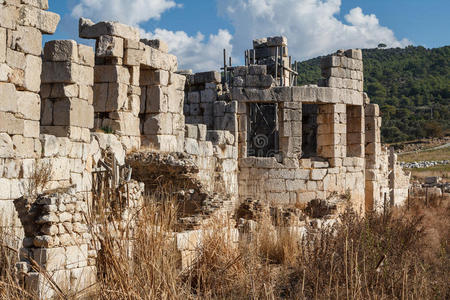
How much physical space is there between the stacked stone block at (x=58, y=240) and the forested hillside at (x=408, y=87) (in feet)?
135

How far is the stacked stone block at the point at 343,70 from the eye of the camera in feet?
51.4

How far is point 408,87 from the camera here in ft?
193

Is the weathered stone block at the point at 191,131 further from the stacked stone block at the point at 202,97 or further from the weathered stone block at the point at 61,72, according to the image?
the weathered stone block at the point at 61,72

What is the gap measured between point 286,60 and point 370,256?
1231 centimetres

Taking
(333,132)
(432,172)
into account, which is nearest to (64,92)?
(333,132)

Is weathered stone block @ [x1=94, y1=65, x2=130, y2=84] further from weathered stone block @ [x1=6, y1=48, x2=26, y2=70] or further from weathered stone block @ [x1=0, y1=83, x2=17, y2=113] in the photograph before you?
weathered stone block @ [x1=0, y1=83, x2=17, y2=113]

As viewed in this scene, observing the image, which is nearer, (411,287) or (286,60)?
(411,287)

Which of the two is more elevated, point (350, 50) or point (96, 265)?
point (350, 50)

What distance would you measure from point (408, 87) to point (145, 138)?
5084 centimetres

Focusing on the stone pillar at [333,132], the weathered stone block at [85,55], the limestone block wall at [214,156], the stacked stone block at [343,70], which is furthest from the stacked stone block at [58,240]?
the stacked stone block at [343,70]

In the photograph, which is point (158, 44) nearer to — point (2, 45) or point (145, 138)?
point (145, 138)

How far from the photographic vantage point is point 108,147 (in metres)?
10.9

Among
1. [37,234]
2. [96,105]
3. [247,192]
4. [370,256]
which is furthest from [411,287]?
[247,192]

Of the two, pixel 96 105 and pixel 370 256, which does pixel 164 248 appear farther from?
pixel 96 105
